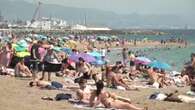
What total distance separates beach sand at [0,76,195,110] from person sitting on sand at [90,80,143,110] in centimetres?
60

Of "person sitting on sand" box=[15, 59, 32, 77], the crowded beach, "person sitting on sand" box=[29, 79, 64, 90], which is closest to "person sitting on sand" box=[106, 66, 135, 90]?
the crowded beach

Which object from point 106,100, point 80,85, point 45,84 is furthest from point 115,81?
point 106,100

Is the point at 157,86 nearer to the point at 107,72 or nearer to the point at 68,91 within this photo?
the point at 107,72

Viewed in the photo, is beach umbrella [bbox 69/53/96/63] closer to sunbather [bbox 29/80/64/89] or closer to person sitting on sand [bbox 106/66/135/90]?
person sitting on sand [bbox 106/66/135/90]

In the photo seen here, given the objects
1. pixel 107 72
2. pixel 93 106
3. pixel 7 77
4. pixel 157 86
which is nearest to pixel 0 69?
pixel 7 77

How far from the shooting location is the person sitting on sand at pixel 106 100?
38.9 feet

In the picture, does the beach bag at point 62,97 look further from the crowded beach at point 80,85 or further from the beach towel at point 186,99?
the beach towel at point 186,99

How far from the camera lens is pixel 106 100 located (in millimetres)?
12062

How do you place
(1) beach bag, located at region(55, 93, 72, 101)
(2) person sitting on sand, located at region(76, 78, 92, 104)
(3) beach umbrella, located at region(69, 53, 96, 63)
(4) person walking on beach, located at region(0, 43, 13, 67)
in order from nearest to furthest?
(2) person sitting on sand, located at region(76, 78, 92, 104) < (1) beach bag, located at region(55, 93, 72, 101) < (4) person walking on beach, located at region(0, 43, 13, 67) < (3) beach umbrella, located at region(69, 53, 96, 63)

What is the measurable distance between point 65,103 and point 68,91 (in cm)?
224

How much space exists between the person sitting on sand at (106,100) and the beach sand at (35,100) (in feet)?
1.96

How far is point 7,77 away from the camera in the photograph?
17406 mm

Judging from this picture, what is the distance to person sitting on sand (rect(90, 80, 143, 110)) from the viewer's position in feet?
38.9

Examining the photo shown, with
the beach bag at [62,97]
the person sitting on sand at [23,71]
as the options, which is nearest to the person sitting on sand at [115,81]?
the person sitting on sand at [23,71]
